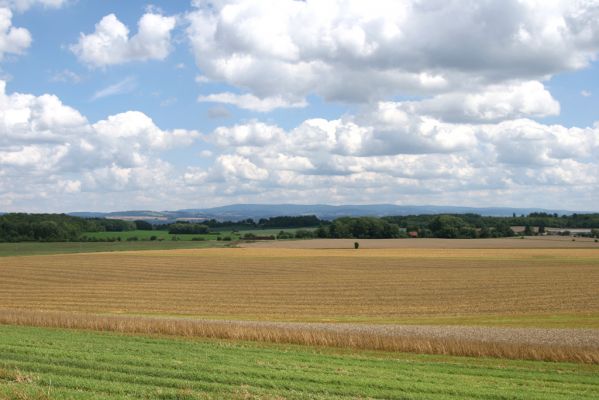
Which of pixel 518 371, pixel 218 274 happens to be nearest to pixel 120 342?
pixel 518 371

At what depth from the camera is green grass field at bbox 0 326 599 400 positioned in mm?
11156

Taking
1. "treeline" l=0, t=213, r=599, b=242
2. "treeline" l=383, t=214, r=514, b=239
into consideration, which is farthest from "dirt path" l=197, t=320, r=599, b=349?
"treeline" l=383, t=214, r=514, b=239

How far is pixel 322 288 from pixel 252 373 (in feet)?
107

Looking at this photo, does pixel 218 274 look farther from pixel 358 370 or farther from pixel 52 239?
pixel 52 239

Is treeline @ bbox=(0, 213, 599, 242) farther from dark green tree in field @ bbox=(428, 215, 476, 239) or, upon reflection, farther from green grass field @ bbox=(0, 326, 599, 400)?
green grass field @ bbox=(0, 326, 599, 400)

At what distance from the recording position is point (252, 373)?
13.3 metres

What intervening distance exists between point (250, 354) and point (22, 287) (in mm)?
36025

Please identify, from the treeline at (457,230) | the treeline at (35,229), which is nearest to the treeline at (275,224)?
the treeline at (457,230)

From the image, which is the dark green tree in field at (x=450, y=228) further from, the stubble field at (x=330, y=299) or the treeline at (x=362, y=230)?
the stubble field at (x=330, y=299)

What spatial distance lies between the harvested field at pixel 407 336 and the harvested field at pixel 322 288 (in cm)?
481

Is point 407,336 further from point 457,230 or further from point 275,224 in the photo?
point 275,224

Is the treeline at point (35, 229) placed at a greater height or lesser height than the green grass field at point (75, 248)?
greater

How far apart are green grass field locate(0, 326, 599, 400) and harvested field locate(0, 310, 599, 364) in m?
1.12

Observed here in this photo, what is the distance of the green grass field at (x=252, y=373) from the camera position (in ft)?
36.6
